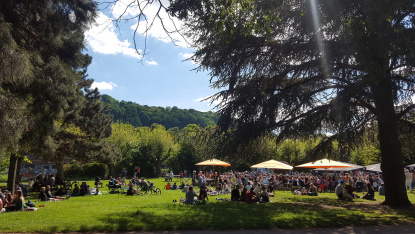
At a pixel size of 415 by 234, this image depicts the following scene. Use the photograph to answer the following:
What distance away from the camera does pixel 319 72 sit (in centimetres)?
1266

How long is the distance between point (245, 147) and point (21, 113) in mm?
9084

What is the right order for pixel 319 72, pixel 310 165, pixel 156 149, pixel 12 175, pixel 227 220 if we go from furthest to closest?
pixel 156 149
pixel 310 165
pixel 12 175
pixel 319 72
pixel 227 220

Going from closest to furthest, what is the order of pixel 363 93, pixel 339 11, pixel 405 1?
pixel 405 1, pixel 339 11, pixel 363 93

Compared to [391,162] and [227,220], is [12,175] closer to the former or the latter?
[227,220]

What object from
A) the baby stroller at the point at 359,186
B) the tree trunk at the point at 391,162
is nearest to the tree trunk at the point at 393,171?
the tree trunk at the point at 391,162

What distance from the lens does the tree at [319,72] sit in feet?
27.2

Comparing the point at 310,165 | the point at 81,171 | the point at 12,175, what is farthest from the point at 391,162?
the point at 81,171

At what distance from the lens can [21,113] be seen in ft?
35.5

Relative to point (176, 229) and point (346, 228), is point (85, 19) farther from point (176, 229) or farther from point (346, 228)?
point (346, 228)

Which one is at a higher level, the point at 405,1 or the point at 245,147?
the point at 405,1

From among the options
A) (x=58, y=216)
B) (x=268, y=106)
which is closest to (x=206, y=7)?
(x=268, y=106)

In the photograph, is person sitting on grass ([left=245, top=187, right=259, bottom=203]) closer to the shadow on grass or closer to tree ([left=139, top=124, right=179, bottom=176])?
the shadow on grass

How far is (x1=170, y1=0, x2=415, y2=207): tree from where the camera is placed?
8289 millimetres

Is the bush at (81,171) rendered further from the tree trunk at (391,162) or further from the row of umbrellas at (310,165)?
the tree trunk at (391,162)
